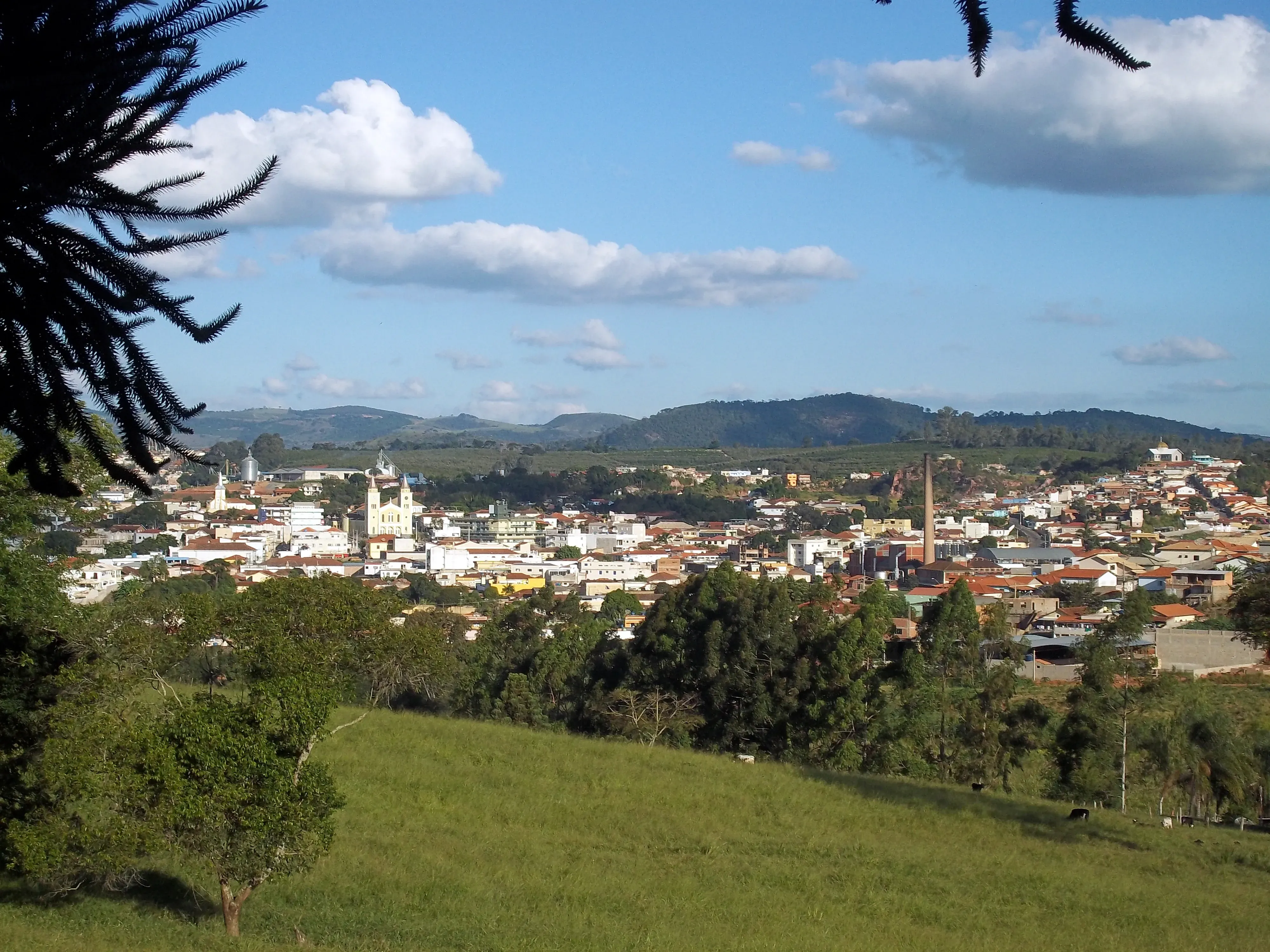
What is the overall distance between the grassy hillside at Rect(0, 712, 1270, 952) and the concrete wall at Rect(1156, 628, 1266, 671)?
21.3m

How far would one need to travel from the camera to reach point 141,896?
1047 cm

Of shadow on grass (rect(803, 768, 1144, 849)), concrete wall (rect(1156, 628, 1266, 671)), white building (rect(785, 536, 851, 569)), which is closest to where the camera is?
shadow on grass (rect(803, 768, 1144, 849))

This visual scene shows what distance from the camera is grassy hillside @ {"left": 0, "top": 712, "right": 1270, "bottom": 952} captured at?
10.1 m

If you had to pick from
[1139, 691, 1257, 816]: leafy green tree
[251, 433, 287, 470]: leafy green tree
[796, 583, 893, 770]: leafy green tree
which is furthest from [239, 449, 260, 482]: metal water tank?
[1139, 691, 1257, 816]: leafy green tree

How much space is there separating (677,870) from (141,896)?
4.87m

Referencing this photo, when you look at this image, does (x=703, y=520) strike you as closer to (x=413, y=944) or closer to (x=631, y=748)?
(x=631, y=748)

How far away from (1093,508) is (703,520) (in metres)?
30.3

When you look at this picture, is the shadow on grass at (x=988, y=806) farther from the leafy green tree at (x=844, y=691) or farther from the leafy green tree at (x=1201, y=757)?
the leafy green tree at (x=844, y=691)

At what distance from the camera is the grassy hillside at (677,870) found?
10109 millimetres

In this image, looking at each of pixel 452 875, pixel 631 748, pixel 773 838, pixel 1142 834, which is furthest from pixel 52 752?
pixel 1142 834

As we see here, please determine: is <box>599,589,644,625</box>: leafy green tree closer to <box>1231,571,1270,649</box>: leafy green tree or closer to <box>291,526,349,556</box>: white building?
<box>1231,571,1270,649</box>: leafy green tree

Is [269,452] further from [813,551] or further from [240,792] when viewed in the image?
[240,792]

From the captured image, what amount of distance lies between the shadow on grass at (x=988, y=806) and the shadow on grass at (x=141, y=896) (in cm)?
873

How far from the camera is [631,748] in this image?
1819 cm
